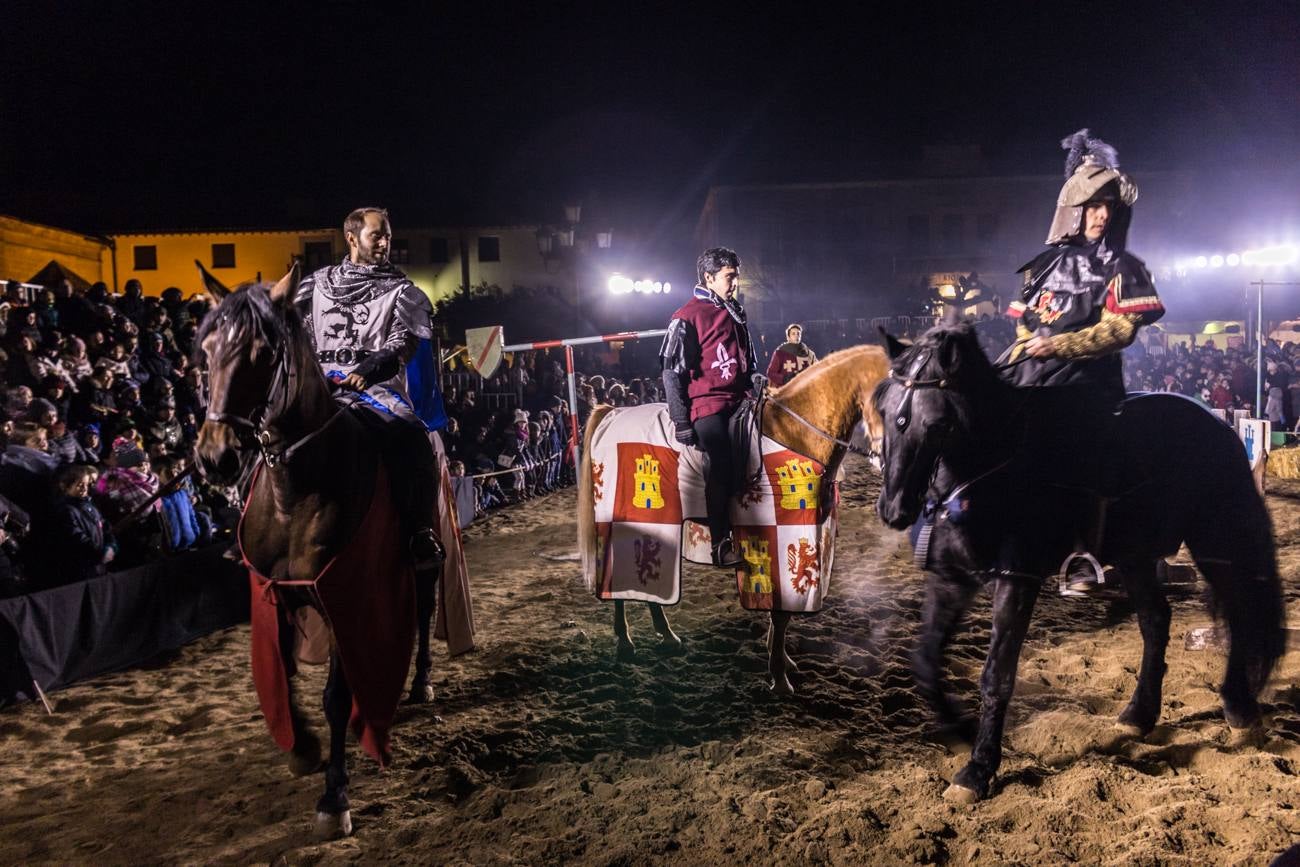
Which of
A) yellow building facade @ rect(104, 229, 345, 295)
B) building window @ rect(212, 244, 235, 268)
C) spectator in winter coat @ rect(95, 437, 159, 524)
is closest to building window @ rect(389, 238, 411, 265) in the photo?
yellow building facade @ rect(104, 229, 345, 295)

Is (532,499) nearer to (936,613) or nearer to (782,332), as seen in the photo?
(936,613)

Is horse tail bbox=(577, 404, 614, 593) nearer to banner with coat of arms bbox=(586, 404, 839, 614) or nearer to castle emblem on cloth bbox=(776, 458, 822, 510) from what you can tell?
banner with coat of arms bbox=(586, 404, 839, 614)

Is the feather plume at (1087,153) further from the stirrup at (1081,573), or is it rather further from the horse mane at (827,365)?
the stirrup at (1081,573)

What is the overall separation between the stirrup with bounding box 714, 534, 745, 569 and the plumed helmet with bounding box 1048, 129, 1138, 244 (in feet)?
8.71

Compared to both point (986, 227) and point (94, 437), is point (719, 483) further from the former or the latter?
point (986, 227)

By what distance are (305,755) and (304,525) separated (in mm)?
1298

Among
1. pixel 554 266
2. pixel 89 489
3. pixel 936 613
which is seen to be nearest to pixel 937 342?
pixel 936 613

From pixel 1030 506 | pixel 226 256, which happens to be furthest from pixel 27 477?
pixel 226 256

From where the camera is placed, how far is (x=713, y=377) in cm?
521

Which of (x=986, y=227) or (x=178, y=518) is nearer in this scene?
(x=178, y=518)

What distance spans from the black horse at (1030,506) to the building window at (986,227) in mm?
38386

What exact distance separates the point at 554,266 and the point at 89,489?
1302 inches

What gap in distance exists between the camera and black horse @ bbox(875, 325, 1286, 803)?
11.8 feet

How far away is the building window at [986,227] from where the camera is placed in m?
38.7
